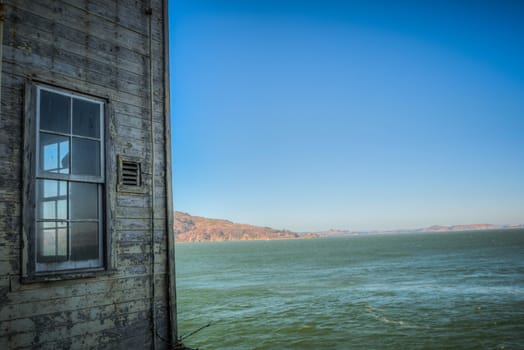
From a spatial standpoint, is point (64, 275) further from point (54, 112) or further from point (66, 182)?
point (54, 112)

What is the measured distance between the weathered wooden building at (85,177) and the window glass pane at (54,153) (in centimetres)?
1

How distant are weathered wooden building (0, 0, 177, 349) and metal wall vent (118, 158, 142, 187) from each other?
0.5 inches

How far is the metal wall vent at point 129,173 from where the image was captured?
508 cm

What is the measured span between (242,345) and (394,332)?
21.4 ft

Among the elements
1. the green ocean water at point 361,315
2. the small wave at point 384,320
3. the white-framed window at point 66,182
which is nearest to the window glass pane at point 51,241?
the white-framed window at point 66,182

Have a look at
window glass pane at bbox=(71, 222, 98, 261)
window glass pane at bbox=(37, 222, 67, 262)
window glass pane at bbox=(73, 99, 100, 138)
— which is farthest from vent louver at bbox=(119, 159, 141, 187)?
window glass pane at bbox=(37, 222, 67, 262)

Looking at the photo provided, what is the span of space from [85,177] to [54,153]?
42 cm

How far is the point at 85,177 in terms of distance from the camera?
4.73m

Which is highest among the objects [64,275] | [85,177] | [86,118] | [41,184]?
[86,118]

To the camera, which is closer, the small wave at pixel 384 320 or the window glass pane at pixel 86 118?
the window glass pane at pixel 86 118

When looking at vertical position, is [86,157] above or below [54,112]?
below

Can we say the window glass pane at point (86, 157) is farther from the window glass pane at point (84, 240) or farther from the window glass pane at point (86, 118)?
the window glass pane at point (84, 240)

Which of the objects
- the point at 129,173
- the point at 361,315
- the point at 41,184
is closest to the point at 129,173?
the point at 129,173

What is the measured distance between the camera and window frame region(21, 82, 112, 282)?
4121 millimetres
